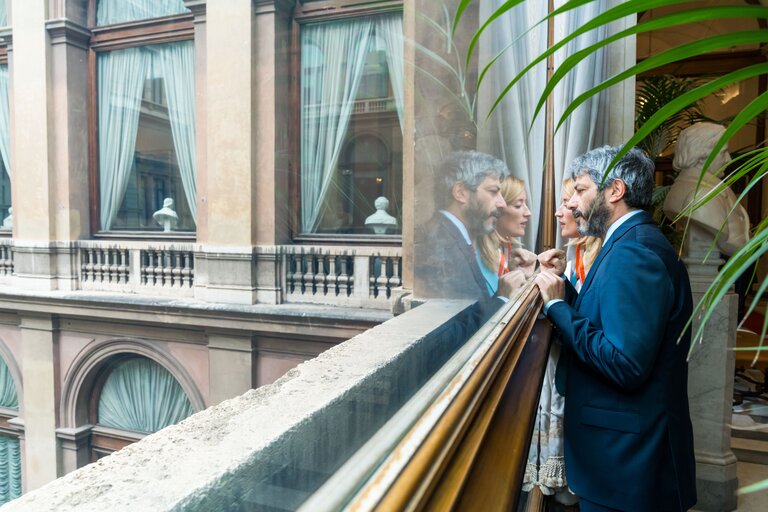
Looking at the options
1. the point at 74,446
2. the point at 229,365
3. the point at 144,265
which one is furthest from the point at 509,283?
the point at 74,446

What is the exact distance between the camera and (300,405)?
0.51m

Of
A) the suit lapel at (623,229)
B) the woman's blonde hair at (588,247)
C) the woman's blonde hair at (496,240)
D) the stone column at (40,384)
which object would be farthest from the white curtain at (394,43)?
the woman's blonde hair at (588,247)

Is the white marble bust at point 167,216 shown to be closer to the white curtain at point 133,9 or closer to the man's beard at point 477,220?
the white curtain at point 133,9

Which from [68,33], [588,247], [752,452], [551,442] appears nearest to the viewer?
[68,33]

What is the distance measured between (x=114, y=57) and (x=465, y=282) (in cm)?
77

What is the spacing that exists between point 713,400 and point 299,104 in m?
1.84

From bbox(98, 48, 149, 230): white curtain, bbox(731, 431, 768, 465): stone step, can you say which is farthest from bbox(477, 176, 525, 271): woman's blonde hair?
bbox(731, 431, 768, 465): stone step

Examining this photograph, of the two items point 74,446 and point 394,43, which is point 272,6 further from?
point 74,446

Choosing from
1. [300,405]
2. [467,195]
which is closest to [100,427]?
[300,405]

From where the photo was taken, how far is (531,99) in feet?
5.18

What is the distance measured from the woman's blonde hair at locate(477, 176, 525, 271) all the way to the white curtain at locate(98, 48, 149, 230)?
72 centimetres

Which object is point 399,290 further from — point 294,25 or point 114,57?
point 114,57

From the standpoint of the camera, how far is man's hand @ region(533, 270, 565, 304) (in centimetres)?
103

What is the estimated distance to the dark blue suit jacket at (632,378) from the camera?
860mm
